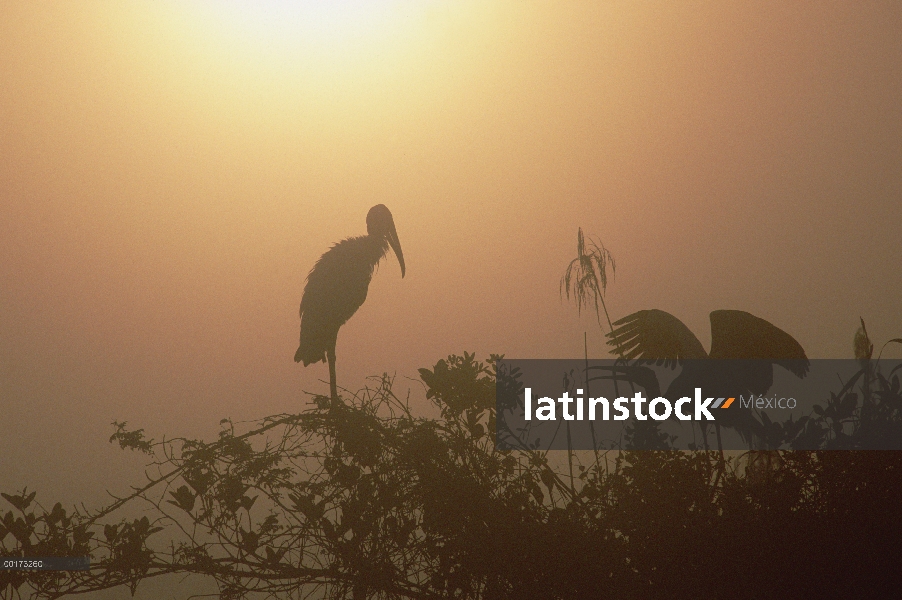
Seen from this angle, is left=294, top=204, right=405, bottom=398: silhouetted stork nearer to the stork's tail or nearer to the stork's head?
the stork's tail

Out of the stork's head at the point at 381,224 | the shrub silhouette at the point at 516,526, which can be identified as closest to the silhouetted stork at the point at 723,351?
the shrub silhouette at the point at 516,526

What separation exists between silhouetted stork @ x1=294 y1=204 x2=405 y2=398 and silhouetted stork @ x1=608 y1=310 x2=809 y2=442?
13.1 feet

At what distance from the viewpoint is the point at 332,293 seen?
936 centimetres

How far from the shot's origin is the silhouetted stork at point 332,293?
9180mm

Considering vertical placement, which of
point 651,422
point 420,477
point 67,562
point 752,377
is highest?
point 752,377

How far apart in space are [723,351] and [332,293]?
4762 mm

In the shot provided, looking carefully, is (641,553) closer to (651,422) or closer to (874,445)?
(651,422)

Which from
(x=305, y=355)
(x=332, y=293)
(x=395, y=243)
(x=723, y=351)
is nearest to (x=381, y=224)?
(x=395, y=243)

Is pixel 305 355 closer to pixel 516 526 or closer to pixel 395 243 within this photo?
pixel 395 243

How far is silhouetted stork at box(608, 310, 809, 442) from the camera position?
598 cm

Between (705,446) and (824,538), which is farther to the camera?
(705,446)

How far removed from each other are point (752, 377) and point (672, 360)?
59 cm

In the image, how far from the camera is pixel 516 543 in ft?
14.1

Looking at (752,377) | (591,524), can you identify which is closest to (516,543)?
(591,524)
